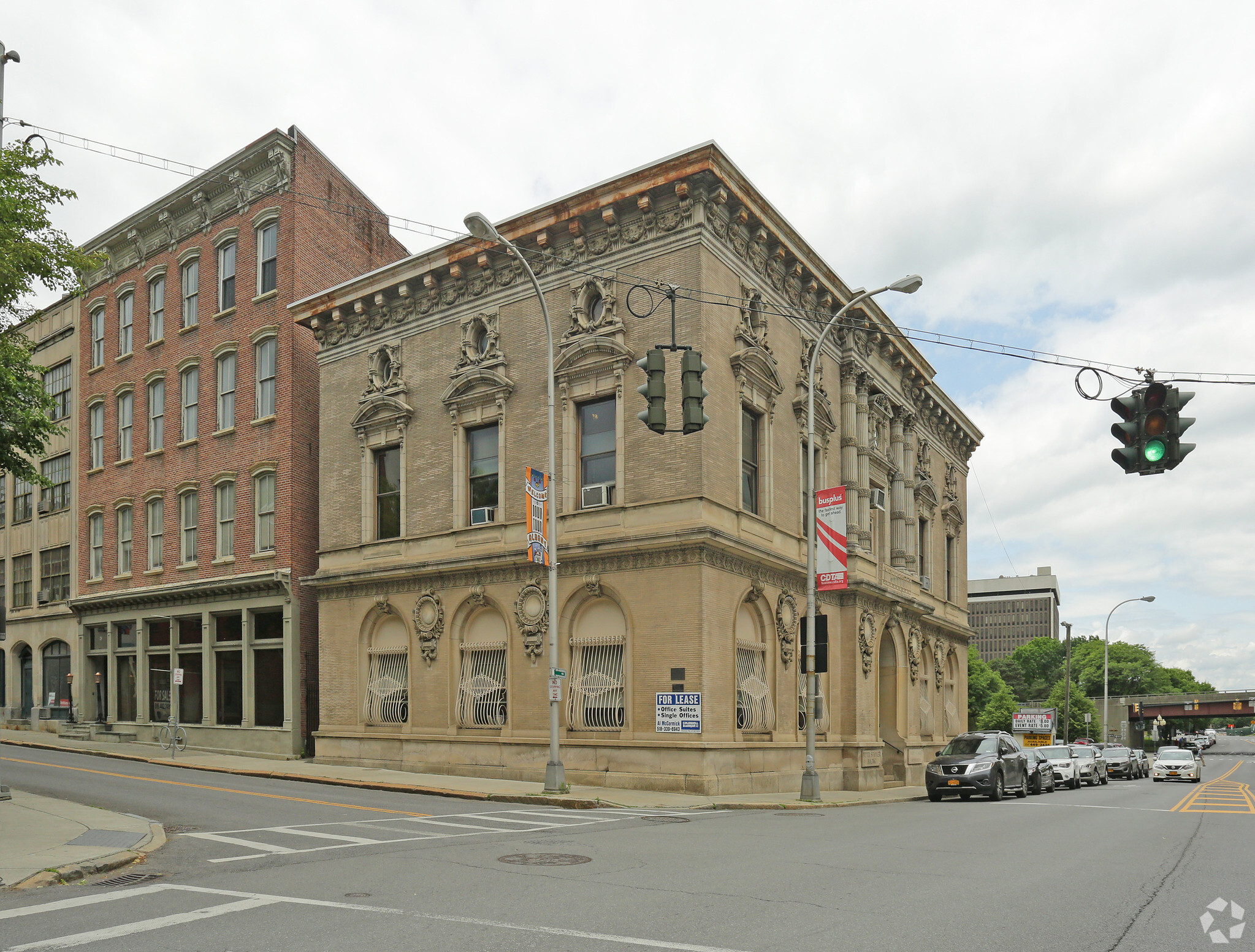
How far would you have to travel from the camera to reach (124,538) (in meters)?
39.2

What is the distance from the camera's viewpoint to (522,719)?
25984 mm

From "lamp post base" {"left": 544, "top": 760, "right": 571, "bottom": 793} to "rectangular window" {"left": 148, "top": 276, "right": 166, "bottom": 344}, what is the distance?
25192 millimetres

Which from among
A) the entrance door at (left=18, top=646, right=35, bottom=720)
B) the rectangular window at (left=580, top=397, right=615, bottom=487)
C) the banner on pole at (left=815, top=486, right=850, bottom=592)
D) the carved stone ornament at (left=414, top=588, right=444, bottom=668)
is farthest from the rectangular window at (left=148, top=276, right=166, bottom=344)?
the banner on pole at (left=815, top=486, right=850, bottom=592)

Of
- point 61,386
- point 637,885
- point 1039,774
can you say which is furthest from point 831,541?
point 61,386

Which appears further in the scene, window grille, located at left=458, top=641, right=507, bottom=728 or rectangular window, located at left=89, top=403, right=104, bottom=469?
rectangular window, located at left=89, top=403, right=104, bottom=469

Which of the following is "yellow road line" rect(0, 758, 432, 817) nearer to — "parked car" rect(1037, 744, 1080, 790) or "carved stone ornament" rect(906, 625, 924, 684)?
"carved stone ornament" rect(906, 625, 924, 684)

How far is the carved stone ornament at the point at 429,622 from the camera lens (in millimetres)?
28016

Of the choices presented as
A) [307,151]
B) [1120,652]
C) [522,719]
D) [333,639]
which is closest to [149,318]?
[307,151]

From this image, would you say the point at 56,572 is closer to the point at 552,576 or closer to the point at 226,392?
the point at 226,392

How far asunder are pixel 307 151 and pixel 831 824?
26722 mm

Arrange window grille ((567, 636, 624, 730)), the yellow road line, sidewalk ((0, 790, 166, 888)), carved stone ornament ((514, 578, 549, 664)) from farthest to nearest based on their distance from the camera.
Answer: carved stone ornament ((514, 578, 549, 664))
window grille ((567, 636, 624, 730))
the yellow road line
sidewalk ((0, 790, 166, 888))

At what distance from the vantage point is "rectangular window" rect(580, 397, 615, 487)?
25.6 m

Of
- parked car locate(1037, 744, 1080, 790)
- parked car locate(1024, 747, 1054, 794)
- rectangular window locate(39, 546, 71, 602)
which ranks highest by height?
rectangular window locate(39, 546, 71, 602)

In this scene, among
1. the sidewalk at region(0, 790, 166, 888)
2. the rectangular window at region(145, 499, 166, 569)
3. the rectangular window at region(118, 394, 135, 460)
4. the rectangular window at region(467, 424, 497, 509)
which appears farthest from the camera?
the rectangular window at region(118, 394, 135, 460)
